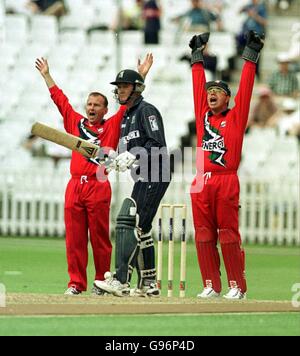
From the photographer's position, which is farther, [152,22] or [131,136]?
[152,22]

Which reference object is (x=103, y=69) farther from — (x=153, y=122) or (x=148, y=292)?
(x=148, y=292)

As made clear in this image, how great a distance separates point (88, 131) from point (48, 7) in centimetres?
1969

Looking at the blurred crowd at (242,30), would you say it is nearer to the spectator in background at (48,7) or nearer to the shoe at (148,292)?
the spectator in background at (48,7)

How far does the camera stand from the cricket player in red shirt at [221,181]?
14625 mm

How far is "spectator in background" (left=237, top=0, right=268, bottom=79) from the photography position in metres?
29.6

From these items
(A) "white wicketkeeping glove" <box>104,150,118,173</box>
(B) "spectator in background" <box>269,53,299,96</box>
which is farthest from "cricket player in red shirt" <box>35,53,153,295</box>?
(B) "spectator in background" <box>269,53,299,96</box>

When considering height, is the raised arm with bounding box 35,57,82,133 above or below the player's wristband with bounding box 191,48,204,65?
below

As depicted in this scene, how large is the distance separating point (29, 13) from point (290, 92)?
8459 mm

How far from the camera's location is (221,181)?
576 inches

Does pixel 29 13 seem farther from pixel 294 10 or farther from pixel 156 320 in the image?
pixel 156 320

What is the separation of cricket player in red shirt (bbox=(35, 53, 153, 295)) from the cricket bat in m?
0.58

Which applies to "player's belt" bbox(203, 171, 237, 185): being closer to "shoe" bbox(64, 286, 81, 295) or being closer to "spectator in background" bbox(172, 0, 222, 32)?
"shoe" bbox(64, 286, 81, 295)

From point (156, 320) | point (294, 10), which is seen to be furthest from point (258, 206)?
point (156, 320)

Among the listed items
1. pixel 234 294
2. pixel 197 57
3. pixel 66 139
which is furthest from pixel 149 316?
pixel 197 57
